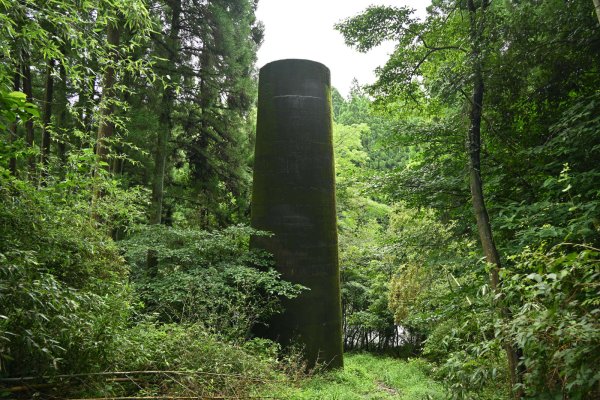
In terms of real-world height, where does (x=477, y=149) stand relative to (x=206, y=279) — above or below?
above

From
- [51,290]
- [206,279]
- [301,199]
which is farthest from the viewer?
[301,199]

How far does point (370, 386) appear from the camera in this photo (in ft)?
24.7

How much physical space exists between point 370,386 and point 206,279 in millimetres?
4001

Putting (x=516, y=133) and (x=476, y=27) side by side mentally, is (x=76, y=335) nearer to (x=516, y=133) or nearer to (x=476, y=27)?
(x=476, y=27)

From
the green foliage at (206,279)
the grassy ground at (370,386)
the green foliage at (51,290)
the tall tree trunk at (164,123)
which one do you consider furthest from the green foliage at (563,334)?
the tall tree trunk at (164,123)

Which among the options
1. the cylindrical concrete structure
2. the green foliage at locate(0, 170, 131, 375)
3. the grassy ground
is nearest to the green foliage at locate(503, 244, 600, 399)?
the grassy ground

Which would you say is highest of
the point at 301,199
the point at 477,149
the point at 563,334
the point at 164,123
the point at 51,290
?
the point at 164,123

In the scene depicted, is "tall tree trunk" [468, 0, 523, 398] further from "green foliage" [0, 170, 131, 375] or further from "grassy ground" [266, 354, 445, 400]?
"green foliage" [0, 170, 131, 375]

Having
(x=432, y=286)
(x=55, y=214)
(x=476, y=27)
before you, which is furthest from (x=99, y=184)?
(x=432, y=286)

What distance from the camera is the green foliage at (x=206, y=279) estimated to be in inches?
220

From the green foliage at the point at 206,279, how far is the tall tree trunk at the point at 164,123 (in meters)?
2.04

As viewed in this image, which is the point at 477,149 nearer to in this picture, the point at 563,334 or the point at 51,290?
the point at 563,334

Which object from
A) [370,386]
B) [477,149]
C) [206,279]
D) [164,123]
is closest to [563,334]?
[477,149]

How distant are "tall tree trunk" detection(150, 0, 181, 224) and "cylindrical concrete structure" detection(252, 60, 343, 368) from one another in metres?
2.91
